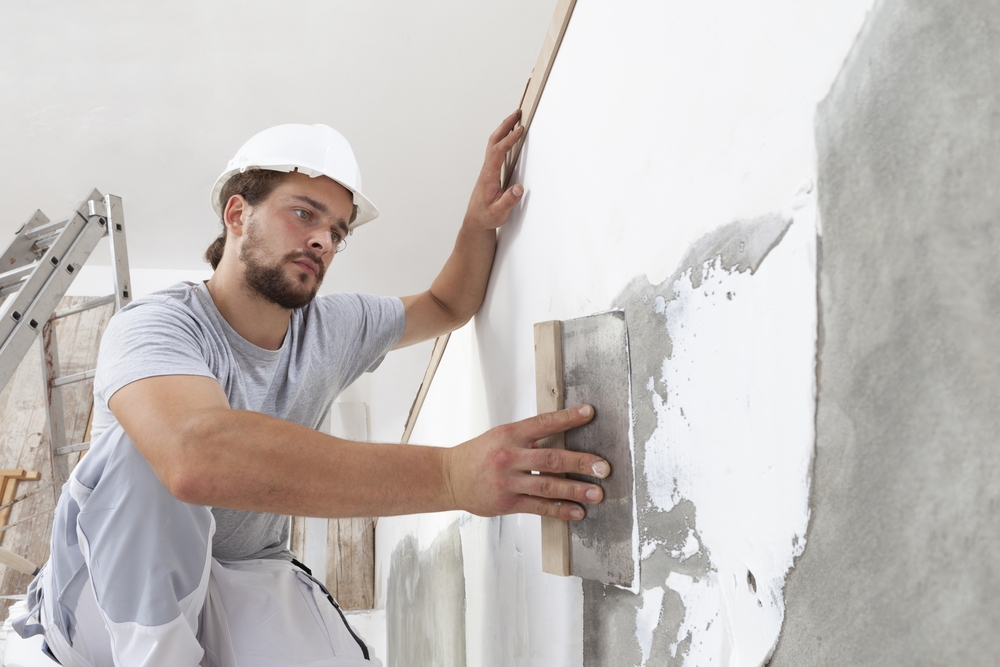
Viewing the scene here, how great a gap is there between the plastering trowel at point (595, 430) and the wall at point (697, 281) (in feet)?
0.09

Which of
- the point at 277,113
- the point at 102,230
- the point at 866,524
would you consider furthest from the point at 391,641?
the point at 866,524

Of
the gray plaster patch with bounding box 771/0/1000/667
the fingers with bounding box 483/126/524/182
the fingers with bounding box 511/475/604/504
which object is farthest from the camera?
the fingers with bounding box 483/126/524/182

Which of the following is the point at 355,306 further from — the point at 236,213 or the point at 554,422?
the point at 554,422

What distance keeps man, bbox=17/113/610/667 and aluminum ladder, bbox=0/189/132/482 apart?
0.60m

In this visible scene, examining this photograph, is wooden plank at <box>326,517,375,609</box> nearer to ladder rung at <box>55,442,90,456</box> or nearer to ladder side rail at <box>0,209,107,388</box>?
ladder rung at <box>55,442,90,456</box>

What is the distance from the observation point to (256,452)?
97cm

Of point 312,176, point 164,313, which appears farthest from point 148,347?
point 312,176

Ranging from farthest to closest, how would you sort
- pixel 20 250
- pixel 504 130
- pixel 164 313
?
pixel 20 250, pixel 504 130, pixel 164 313

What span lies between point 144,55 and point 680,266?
2.93m

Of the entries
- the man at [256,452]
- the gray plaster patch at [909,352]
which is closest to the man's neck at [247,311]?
the man at [256,452]

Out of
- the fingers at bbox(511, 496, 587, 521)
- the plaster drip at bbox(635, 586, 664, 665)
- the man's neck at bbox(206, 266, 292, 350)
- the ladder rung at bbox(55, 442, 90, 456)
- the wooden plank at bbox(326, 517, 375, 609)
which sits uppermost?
the man's neck at bbox(206, 266, 292, 350)

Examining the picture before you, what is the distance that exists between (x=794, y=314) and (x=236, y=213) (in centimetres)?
146

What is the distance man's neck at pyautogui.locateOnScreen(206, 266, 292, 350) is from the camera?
5.19 feet

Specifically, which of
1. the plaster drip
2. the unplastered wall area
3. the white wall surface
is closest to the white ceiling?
the white wall surface
